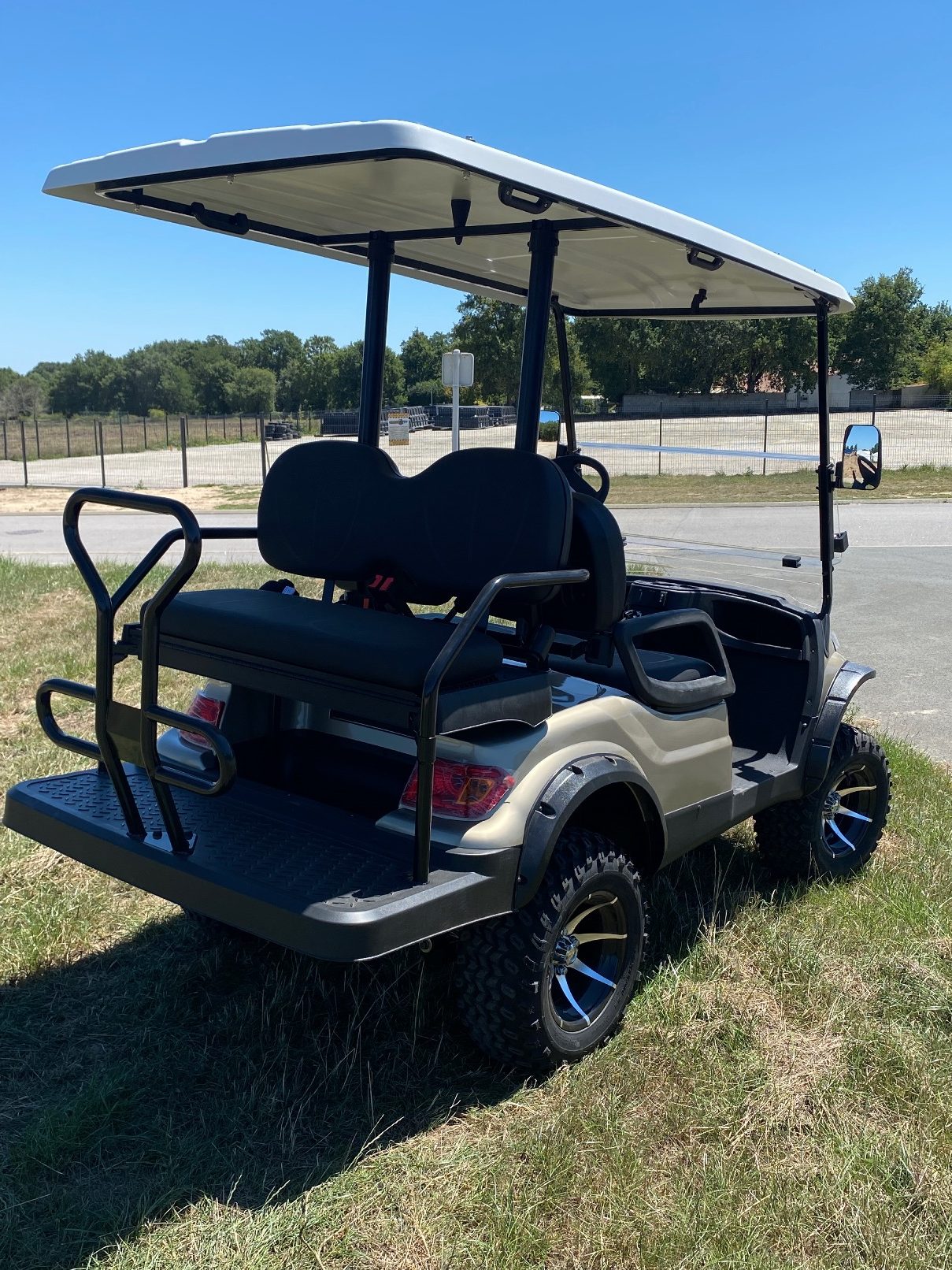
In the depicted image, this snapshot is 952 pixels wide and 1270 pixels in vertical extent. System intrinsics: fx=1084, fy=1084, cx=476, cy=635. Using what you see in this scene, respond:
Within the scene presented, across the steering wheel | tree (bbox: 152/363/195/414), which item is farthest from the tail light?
tree (bbox: 152/363/195/414)

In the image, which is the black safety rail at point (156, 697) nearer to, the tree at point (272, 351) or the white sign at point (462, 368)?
the white sign at point (462, 368)

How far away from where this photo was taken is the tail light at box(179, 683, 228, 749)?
309 cm

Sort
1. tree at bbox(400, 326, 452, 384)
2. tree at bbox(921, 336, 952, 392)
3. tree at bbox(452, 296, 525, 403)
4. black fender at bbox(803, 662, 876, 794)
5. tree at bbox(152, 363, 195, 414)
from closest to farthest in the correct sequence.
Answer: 1. black fender at bbox(803, 662, 876, 794)
2. tree at bbox(452, 296, 525, 403)
3. tree at bbox(400, 326, 452, 384)
4. tree at bbox(921, 336, 952, 392)
5. tree at bbox(152, 363, 195, 414)

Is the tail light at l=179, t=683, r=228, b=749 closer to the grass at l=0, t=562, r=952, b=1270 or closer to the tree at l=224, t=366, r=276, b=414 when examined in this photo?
the grass at l=0, t=562, r=952, b=1270

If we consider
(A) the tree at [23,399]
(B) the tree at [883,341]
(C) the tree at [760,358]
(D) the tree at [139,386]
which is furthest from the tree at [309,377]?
(C) the tree at [760,358]

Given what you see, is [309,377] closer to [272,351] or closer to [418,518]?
[272,351]

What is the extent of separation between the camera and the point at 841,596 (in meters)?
9.31

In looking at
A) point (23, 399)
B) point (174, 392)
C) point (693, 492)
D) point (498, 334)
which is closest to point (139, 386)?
point (174, 392)

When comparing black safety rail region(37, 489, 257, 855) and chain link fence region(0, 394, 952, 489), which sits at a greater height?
chain link fence region(0, 394, 952, 489)

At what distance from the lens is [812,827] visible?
12.0ft

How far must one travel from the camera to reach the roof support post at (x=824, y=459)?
143 inches

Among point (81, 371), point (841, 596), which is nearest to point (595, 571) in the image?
point (841, 596)

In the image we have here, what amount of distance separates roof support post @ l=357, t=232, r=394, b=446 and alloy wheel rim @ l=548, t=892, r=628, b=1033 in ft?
5.55

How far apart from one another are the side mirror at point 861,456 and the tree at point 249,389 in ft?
314
